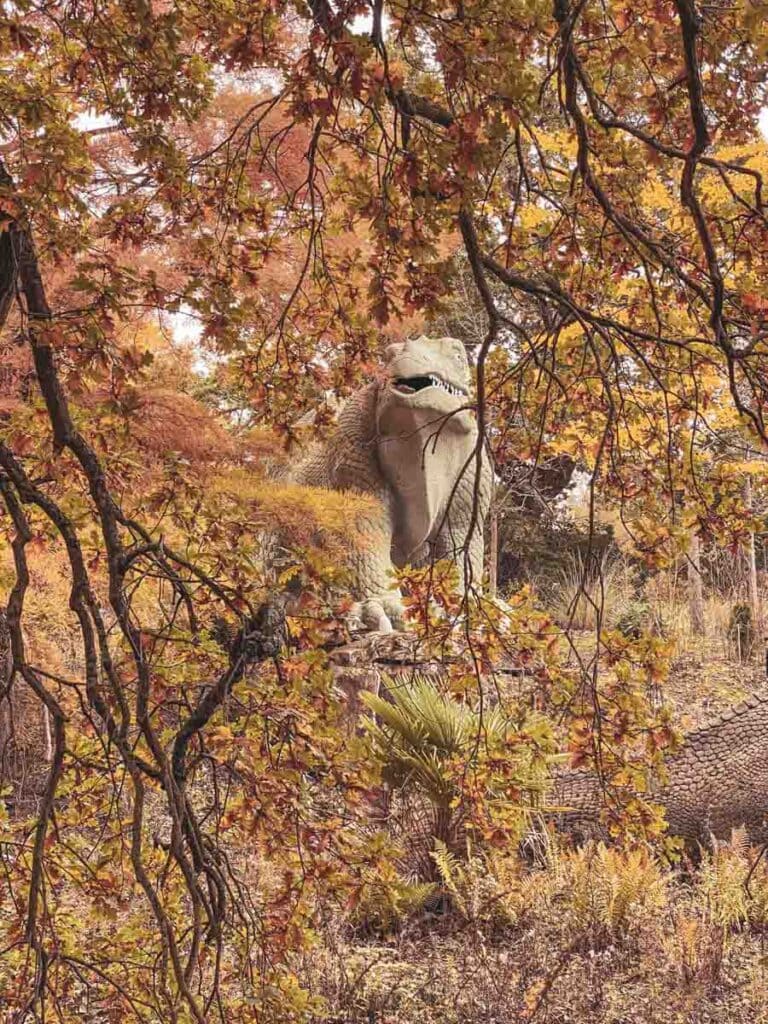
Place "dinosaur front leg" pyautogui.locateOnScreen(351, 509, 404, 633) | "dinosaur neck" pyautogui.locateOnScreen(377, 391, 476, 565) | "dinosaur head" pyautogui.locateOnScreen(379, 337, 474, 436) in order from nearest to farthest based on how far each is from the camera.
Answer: "dinosaur head" pyautogui.locateOnScreen(379, 337, 474, 436)
"dinosaur front leg" pyautogui.locateOnScreen(351, 509, 404, 633)
"dinosaur neck" pyautogui.locateOnScreen(377, 391, 476, 565)

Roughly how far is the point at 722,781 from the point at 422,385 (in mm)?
2951

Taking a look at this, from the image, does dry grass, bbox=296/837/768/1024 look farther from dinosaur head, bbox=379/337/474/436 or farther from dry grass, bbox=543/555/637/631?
dry grass, bbox=543/555/637/631

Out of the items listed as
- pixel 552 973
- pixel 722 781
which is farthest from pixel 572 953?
pixel 722 781

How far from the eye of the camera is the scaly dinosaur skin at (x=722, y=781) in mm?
5023

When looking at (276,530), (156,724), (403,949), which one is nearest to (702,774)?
(403,949)

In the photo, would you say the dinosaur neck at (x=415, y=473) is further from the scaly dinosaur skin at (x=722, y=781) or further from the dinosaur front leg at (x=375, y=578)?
the scaly dinosaur skin at (x=722, y=781)

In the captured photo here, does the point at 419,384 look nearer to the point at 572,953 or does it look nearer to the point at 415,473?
the point at 415,473

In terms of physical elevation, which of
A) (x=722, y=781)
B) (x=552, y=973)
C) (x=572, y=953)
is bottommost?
(x=572, y=953)

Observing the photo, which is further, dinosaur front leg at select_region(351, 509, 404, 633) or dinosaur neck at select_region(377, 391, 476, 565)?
dinosaur neck at select_region(377, 391, 476, 565)

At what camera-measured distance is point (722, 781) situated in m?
5.07

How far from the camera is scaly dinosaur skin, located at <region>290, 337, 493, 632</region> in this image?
21.2 feet

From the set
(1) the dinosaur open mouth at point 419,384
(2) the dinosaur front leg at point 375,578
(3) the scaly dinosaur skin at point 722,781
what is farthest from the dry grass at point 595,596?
(3) the scaly dinosaur skin at point 722,781

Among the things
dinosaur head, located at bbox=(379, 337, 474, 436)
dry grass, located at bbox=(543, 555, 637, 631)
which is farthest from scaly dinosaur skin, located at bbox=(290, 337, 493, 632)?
dry grass, located at bbox=(543, 555, 637, 631)

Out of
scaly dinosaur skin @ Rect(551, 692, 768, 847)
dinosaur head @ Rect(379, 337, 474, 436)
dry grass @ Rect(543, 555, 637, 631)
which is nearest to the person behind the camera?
scaly dinosaur skin @ Rect(551, 692, 768, 847)
